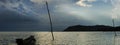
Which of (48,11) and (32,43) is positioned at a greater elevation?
(48,11)

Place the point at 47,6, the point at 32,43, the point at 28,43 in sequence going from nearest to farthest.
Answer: the point at 47,6 < the point at 28,43 < the point at 32,43

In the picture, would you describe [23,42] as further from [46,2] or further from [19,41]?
[46,2]

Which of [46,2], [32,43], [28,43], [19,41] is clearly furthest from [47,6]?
[32,43]

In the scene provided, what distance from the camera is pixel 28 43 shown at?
58.8m

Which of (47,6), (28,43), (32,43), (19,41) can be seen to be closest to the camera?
(47,6)

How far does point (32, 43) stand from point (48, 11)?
39510 millimetres

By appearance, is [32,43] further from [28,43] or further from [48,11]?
[48,11]

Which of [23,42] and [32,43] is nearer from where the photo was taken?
[23,42]

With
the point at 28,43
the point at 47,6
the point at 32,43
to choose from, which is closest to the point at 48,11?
the point at 47,6

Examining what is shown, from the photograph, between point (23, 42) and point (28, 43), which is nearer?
point (23, 42)

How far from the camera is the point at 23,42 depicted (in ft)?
179

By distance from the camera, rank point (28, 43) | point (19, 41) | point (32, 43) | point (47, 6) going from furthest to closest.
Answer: point (32, 43)
point (28, 43)
point (19, 41)
point (47, 6)

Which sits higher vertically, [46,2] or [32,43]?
[46,2]

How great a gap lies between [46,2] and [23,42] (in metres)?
30.9
